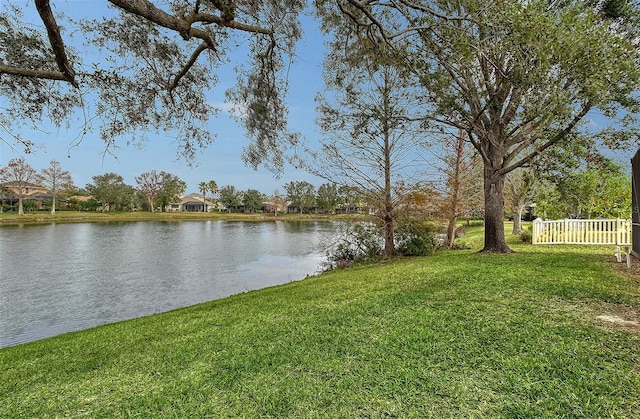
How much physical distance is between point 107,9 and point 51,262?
14.4 metres

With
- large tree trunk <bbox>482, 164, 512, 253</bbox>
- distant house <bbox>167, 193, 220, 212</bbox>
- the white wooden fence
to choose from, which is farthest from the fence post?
distant house <bbox>167, 193, 220, 212</bbox>

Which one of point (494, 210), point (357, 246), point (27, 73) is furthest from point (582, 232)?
point (27, 73)

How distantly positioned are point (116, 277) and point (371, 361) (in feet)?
42.0

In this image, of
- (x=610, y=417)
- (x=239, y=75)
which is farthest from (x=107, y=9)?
(x=610, y=417)

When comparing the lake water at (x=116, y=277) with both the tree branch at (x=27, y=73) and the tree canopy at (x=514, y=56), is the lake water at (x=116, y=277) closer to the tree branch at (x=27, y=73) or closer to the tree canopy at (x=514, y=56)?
the tree branch at (x=27, y=73)

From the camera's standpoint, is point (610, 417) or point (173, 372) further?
point (173, 372)

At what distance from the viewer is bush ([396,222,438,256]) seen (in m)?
12.5

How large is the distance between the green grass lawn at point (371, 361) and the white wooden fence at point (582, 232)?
787 cm

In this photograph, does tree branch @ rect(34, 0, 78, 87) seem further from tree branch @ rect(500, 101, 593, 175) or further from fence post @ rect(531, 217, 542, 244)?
fence post @ rect(531, 217, 542, 244)

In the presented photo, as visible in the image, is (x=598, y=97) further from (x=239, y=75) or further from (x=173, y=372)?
(x=173, y=372)

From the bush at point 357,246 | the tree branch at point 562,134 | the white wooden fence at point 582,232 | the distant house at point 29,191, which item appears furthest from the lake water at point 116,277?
the distant house at point 29,191

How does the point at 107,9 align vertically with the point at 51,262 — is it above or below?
above

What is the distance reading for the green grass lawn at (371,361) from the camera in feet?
7.79

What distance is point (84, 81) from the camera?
568 centimetres
